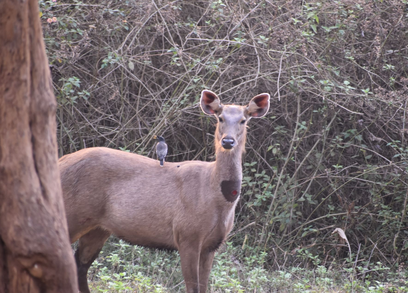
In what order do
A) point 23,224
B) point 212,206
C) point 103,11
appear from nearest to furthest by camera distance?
point 23,224, point 212,206, point 103,11

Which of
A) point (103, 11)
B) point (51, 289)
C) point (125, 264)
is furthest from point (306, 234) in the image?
point (51, 289)

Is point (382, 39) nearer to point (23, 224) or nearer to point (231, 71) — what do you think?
point (231, 71)

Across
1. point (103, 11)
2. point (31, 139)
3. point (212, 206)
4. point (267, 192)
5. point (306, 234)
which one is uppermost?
point (31, 139)

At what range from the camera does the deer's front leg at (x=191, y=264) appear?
553 centimetres

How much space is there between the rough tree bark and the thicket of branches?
4.70 m

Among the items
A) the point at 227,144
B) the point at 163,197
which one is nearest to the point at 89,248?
the point at 163,197

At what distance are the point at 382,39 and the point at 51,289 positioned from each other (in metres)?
6.95

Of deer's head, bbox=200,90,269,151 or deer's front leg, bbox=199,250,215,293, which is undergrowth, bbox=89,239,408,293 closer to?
deer's front leg, bbox=199,250,215,293

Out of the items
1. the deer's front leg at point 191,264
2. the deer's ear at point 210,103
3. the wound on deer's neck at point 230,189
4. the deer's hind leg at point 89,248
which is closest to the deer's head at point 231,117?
the deer's ear at point 210,103

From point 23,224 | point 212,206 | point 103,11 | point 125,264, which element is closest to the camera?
point 23,224

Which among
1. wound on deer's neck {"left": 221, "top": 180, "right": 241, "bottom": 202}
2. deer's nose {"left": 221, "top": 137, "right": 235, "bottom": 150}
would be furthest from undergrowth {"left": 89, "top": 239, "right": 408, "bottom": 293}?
deer's nose {"left": 221, "top": 137, "right": 235, "bottom": 150}

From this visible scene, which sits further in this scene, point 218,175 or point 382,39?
point 382,39

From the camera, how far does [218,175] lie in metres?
5.74

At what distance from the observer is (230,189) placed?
18.6ft
